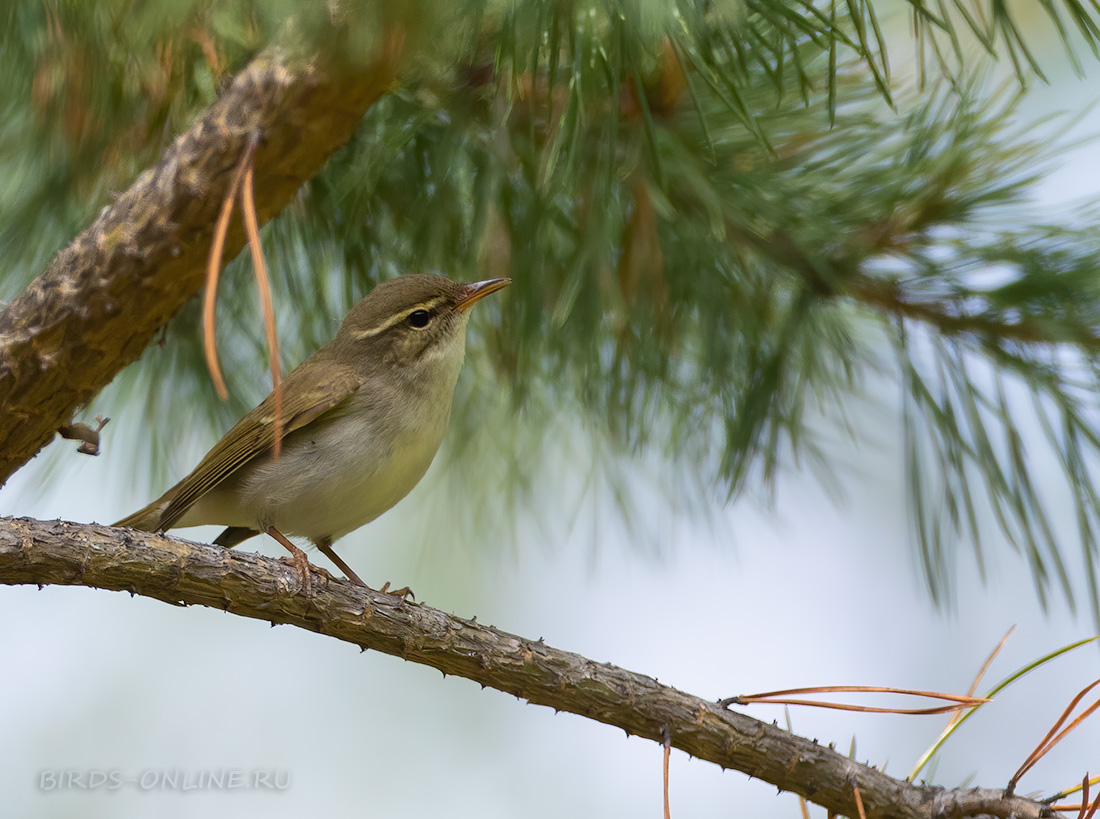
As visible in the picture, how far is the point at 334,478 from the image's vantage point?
2.10m

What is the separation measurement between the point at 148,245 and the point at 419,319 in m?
0.80

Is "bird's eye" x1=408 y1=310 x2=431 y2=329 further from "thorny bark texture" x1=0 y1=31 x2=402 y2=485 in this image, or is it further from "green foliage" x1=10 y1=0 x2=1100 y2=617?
"thorny bark texture" x1=0 y1=31 x2=402 y2=485

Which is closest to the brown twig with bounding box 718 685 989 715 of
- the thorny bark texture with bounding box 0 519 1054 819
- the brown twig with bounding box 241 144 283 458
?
the thorny bark texture with bounding box 0 519 1054 819

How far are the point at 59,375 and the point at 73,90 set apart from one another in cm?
50

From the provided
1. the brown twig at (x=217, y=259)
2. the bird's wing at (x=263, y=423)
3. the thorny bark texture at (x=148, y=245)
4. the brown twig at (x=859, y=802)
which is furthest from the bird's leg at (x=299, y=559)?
the brown twig at (x=859, y=802)

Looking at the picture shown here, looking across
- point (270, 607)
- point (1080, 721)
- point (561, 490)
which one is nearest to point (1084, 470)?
point (1080, 721)

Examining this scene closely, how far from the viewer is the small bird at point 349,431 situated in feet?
6.85

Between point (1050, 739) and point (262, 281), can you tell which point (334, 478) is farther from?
point (1050, 739)

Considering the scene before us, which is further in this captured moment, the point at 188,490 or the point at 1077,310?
the point at 188,490

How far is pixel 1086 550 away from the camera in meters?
1.88

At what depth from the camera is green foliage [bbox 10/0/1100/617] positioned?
184 cm

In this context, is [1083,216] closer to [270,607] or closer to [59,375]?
[270,607]

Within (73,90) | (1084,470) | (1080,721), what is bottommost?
(1080,721)

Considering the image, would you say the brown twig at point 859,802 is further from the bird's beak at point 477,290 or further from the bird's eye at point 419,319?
the bird's eye at point 419,319
